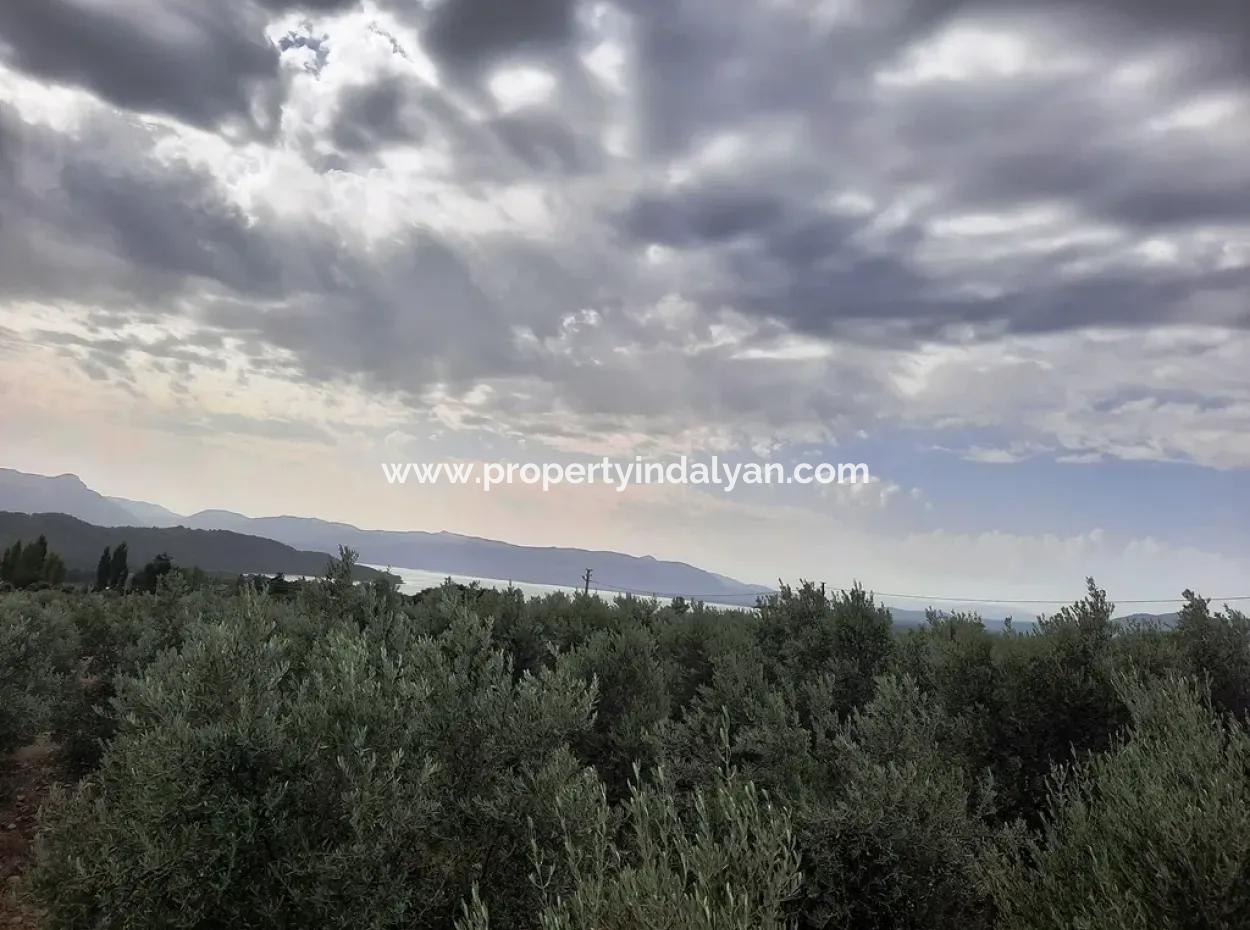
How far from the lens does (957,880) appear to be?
358 inches

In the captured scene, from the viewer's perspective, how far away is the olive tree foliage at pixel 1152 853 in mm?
6914

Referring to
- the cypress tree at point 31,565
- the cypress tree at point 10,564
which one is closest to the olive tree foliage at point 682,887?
the cypress tree at point 31,565

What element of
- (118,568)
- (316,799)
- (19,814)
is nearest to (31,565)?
(118,568)

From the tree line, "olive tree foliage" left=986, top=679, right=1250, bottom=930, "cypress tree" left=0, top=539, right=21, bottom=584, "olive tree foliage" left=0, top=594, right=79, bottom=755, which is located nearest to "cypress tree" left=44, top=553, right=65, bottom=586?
"cypress tree" left=0, top=539, right=21, bottom=584

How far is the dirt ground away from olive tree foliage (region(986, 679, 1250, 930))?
687 inches

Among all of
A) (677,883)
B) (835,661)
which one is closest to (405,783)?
(677,883)

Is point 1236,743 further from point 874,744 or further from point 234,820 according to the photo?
point 234,820

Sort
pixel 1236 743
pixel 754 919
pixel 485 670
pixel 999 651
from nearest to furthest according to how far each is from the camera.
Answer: pixel 754 919 → pixel 1236 743 → pixel 485 670 → pixel 999 651

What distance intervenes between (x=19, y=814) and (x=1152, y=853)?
83.9 feet

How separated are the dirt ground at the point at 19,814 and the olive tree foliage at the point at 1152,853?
17453 mm

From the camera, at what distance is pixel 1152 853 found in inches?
284

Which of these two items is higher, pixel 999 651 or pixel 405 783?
pixel 999 651

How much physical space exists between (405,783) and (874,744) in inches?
291

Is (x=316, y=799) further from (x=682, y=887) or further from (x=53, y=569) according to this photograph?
(x=53, y=569)
